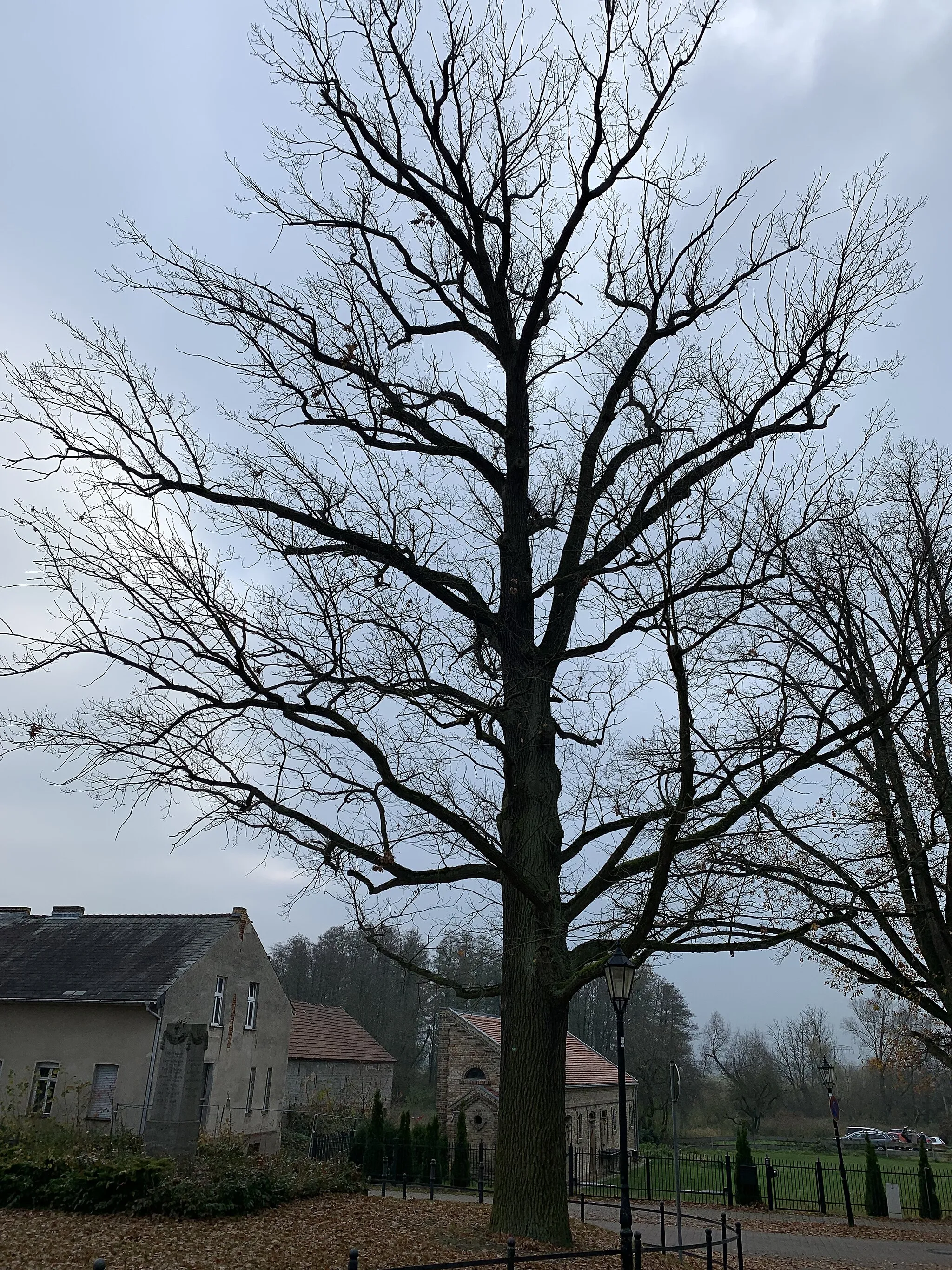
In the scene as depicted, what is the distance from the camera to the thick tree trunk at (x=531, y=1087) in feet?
32.2

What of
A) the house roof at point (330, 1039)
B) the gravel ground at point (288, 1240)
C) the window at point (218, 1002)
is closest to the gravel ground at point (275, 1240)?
the gravel ground at point (288, 1240)

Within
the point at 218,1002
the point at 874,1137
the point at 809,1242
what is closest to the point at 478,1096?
the point at 218,1002

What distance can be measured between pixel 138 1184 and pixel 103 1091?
13.9 m

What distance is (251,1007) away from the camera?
30.1 meters

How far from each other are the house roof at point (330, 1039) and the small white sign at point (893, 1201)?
21171 mm

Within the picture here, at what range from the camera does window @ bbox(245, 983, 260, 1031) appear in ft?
97.4

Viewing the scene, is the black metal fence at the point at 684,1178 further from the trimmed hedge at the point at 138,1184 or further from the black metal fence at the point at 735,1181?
the trimmed hedge at the point at 138,1184

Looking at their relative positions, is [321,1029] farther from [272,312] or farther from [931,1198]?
[272,312]

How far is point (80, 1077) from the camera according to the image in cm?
2497

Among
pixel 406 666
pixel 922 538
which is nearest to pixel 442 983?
pixel 406 666

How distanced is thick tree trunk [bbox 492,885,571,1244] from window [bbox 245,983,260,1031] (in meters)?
21.7

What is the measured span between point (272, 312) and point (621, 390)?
4615 mm

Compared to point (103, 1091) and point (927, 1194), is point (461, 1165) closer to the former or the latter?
point (103, 1091)

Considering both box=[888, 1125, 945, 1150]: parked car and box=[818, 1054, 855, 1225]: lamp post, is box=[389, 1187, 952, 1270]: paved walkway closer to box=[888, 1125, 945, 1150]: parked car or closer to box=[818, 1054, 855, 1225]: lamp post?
box=[818, 1054, 855, 1225]: lamp post
